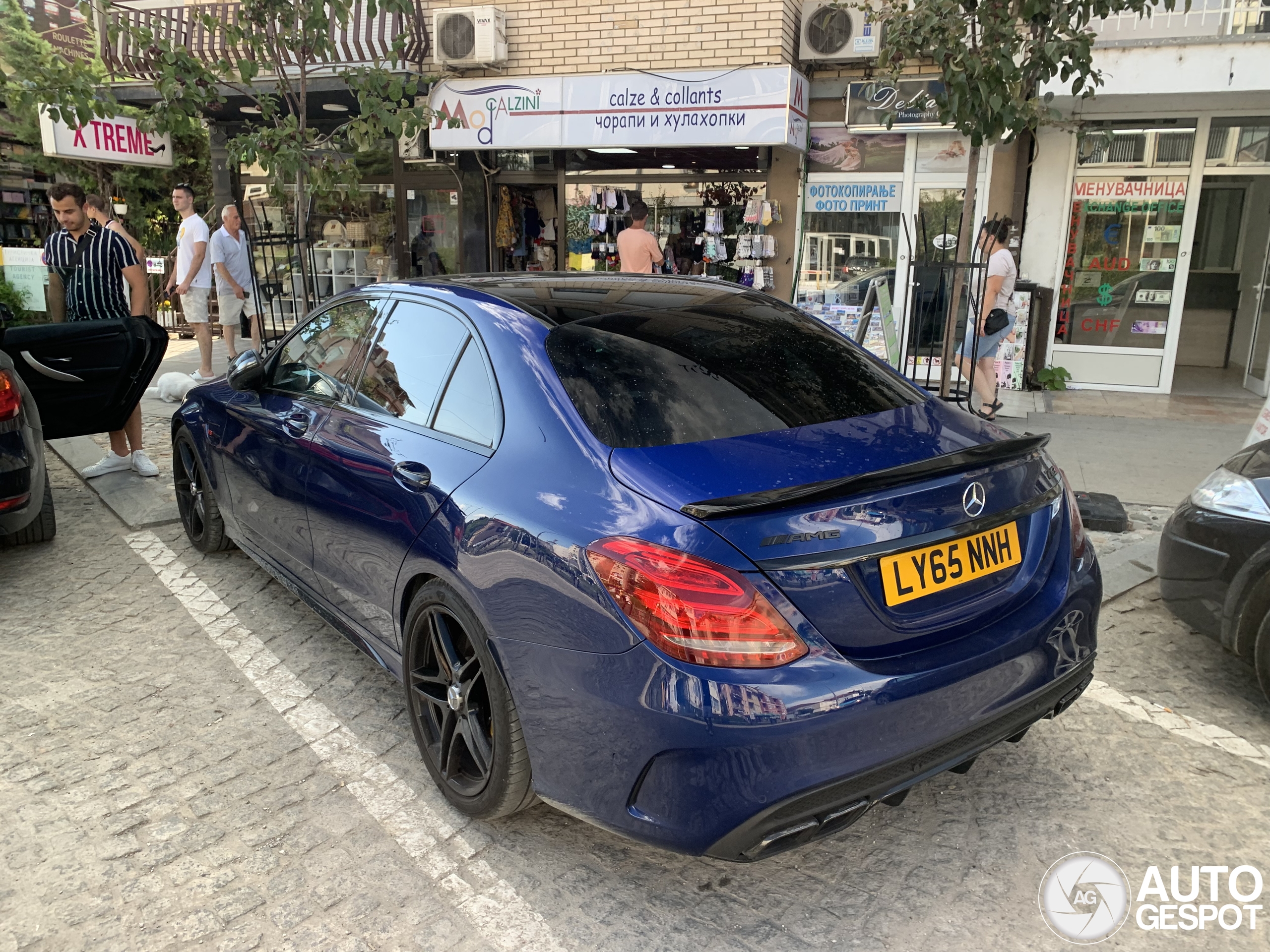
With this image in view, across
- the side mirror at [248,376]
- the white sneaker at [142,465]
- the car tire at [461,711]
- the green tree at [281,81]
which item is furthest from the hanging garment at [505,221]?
the car tire at [461,711]

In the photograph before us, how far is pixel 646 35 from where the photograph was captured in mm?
10477

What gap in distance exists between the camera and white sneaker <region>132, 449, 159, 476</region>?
6.87 metres

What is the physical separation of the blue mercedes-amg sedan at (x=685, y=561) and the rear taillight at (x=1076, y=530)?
0.01 metres

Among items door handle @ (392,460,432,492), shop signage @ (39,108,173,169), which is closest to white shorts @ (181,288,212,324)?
shop signage @ (39,108,173,169)

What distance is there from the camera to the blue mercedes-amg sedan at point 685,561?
2.20 meters

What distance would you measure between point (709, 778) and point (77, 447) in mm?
7504

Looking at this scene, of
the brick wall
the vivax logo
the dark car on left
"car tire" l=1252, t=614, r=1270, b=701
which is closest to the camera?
the vivax logo

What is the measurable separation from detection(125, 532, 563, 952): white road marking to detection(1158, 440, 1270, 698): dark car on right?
280cm

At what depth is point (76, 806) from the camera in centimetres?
302

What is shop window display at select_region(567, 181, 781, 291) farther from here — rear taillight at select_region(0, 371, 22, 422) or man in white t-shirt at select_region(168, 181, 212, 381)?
rear taillight at select_region(0, 371, 22, 422)

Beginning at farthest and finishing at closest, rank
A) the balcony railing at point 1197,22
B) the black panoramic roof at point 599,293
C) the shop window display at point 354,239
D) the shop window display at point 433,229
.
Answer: the shop window display at point 354,239, the shop window display at point 433,229, the balcony railing at point 1197,22, the black panoramic roof at point 599,293

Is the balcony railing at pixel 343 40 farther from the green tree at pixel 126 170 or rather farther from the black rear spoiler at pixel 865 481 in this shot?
the black rear spoiler at pixel 865 481

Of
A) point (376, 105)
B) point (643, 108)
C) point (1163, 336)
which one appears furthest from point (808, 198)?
point (376, 105)

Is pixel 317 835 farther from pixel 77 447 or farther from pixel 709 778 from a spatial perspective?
pixel 77 447
